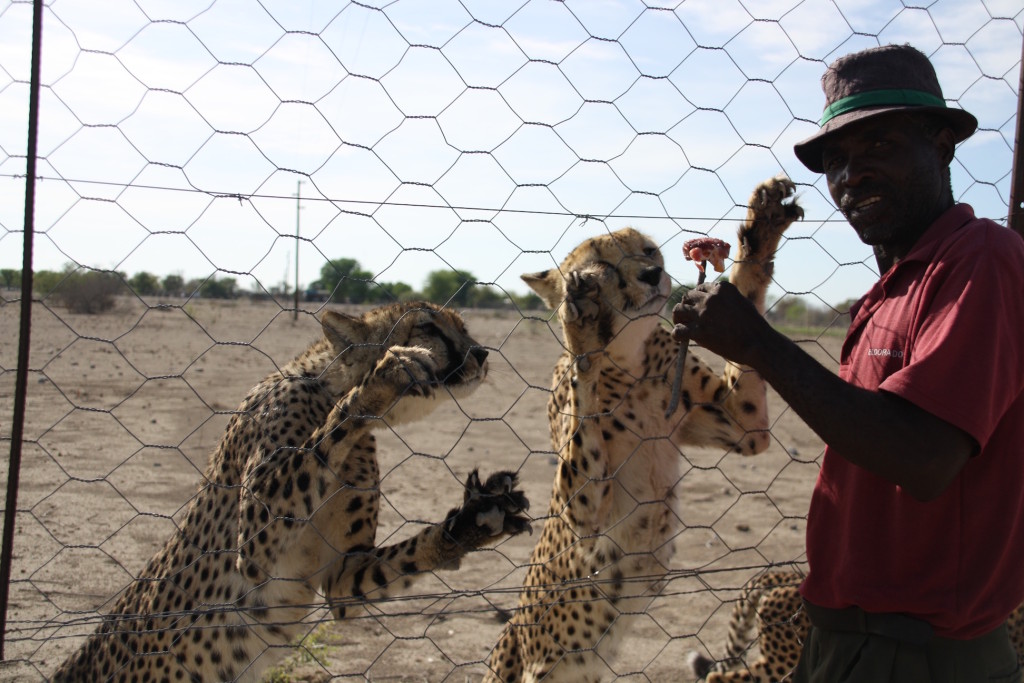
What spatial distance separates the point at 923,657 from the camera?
133 centimetres

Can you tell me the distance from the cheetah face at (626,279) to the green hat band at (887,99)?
3.12 feet

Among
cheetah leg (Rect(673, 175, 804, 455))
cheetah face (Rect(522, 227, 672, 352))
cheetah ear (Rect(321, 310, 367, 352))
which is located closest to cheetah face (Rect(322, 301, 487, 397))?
cheetah ear (Rect(321, 310, 367, 352))

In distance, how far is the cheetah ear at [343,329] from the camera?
2699mm

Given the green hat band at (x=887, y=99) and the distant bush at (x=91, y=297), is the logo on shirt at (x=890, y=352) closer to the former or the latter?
the green hat band at (x=887, y=99)

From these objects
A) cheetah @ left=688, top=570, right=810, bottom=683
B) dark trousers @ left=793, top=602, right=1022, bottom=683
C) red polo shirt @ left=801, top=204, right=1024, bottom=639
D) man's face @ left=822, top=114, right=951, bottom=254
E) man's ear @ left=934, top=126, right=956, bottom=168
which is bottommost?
cheetah @ left=688, top=570, right=810, bottom=683

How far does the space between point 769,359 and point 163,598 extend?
202 cm

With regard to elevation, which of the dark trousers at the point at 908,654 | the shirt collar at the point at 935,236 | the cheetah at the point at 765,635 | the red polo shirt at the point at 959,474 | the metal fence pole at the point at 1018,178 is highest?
the metal fence pole at the point at 1018,178

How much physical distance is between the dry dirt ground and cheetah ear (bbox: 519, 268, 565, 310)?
0.94 ft

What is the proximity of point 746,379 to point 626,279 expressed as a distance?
454 millimetres

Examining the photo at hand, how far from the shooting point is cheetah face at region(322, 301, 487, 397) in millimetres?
2455

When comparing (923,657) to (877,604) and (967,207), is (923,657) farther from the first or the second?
(967,207)

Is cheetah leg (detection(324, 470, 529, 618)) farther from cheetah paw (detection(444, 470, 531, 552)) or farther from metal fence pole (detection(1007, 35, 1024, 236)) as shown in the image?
metal fence pole (detection(1007, 35, 1024, 236))

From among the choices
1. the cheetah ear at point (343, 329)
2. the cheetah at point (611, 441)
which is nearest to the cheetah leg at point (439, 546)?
the cheetah at point (611, 441)

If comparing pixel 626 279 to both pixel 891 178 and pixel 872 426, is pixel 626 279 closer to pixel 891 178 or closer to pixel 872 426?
pixel 891 178
